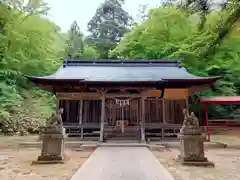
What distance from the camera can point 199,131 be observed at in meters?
6.71

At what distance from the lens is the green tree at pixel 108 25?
35.5 metres

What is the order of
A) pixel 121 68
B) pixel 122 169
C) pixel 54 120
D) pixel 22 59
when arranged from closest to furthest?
pixel 122 169 → pixel 54 120 → pixel 121 68 → pixel 22 59

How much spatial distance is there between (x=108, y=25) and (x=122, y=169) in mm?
34029

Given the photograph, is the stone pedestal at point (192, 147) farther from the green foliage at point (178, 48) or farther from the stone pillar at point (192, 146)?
the green foliage at point (178, 48)

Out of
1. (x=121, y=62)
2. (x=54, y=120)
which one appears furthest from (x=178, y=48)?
(x=54, y=120)

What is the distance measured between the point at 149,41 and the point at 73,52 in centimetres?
1277

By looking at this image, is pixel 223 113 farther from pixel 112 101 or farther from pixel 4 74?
pixel 4 74

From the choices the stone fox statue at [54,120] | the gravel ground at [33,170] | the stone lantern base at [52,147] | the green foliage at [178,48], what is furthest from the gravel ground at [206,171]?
the green foliage at [178,48]

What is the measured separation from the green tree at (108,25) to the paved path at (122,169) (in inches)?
1137

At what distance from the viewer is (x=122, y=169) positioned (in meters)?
5.49

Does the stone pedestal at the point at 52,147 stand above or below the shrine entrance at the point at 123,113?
below

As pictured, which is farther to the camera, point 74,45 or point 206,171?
point 74,45

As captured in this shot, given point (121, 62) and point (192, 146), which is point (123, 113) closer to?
point (121, 62)

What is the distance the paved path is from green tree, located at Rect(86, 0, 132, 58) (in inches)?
1137
